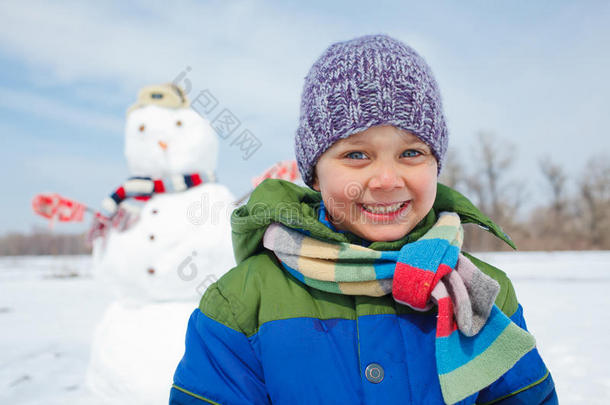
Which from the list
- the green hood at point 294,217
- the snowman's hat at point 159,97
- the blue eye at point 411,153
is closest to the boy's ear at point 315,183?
the green hood at point 294,217

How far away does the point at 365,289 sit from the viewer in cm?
105

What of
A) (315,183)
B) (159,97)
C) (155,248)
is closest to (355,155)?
(315,183)

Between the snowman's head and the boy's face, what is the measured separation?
2.21 metres

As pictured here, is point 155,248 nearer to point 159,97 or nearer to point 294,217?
point 159,97

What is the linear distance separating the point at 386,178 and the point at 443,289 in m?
0.31

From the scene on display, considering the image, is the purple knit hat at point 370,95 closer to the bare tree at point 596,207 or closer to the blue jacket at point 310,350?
the blue jacket at point 310,350

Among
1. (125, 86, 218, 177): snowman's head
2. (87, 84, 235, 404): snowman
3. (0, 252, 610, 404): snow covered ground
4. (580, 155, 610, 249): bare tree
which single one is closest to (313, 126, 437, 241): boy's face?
(87, 84, 235, 404): snowman

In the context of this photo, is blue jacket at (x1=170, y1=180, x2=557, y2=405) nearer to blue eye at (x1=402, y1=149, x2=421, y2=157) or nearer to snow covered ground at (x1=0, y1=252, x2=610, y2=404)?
blue eye at (x1=402, y1=149, x2=421, y2=157)

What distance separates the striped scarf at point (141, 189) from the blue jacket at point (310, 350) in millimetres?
2010

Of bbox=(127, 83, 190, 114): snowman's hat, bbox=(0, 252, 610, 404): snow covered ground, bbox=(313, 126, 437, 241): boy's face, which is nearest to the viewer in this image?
bbox=(313, 126, 437, 241): boy's face

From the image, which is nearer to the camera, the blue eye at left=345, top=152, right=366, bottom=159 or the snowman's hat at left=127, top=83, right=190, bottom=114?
the blue eye at left=345, top=152, right=366, bottom=159

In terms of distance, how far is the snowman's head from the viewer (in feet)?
10.1

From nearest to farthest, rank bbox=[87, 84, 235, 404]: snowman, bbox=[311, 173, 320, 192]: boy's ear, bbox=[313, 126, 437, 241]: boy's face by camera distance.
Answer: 1. bbox=[313, 126, 437, 241]: boy's face
2. bbox=[311, 173, 320, 192]: boy's ear
3. bbox=[87, 84, 235, 404]: snowman

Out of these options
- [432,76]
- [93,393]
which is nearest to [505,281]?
[432,76]
